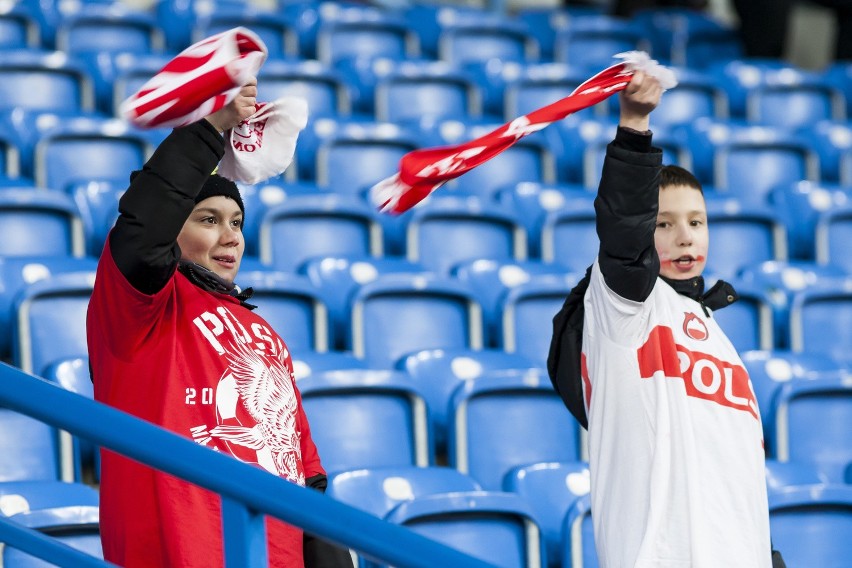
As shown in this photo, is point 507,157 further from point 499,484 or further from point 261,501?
point 261,501

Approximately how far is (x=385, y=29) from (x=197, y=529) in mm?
4780

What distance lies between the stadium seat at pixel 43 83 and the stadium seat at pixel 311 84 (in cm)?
69

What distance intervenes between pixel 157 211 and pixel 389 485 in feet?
3.63

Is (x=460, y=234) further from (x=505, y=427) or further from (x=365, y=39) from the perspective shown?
(x=365, y=39)

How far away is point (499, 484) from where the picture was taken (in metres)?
3.21

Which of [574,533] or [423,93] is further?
[423,93]

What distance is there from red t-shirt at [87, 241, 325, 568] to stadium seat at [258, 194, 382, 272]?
1.94 m

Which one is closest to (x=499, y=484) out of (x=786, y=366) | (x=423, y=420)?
(x=423, y=420)

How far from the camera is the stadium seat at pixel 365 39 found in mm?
6105

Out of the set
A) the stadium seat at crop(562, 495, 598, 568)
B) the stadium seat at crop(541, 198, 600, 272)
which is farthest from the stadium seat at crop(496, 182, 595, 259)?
the stadium seat at crop(562, 495, 598, 568)

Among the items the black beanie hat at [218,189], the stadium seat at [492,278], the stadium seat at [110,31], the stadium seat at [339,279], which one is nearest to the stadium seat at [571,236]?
the stadium seat at [492,278]

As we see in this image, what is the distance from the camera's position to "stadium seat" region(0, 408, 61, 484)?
271cm

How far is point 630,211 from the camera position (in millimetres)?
1939

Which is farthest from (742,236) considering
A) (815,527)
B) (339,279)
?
(815,527)
